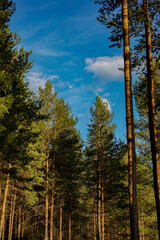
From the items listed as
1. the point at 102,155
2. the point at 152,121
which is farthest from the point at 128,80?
the point at 102,155

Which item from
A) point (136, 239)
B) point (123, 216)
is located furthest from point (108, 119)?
point (136, 239)

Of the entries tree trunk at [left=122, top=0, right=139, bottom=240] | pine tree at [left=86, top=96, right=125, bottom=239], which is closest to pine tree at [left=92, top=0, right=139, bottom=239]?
tree trunk at [left=122, top=0, right=139, bottom=240]

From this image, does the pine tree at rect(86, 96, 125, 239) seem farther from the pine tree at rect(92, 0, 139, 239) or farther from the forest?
the pine tree at rect(92, 0, 139, 239)

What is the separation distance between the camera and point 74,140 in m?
20.7

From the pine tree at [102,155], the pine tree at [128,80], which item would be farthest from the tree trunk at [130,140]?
the pine tree at [102,155]

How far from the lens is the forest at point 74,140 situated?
862 centimetres

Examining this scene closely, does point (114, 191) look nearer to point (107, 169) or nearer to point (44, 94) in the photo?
point (107, 169)

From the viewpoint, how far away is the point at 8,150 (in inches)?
484

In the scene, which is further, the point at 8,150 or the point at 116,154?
the point at 116,154

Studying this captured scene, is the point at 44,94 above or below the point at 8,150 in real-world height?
above

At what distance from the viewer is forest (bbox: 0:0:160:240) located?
28.3 feet

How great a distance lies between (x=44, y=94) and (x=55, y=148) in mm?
5238

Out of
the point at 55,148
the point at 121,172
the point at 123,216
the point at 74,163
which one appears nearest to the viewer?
the point at 55,148

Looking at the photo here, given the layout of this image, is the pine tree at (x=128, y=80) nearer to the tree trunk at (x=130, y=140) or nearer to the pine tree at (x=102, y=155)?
the tree trunk at (x=130, y=140)
